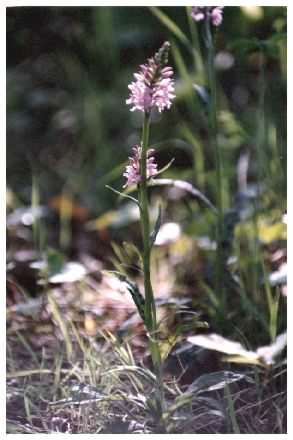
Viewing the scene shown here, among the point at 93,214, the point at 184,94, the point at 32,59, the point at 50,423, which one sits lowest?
the point at 50,423

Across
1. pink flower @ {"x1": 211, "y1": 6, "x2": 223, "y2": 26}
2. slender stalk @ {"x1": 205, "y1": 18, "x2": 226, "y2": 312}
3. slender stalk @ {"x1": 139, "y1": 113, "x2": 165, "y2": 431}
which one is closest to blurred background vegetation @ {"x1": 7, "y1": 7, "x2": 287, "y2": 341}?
slender stalk @ {"x1": 205, "y1": 18, "x2": 226, "y2": 312}

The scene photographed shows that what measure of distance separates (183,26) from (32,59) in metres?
0.43

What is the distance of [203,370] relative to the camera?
115 centimetres

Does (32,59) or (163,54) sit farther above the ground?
(32,59)

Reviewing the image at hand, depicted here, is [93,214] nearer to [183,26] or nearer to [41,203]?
[41,203]

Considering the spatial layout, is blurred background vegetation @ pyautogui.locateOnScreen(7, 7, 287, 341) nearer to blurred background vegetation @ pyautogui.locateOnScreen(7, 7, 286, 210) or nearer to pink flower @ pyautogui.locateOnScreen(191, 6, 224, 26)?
blurred background vegetation @ pyautogui.locateOnScreen(7, 7, 286, 210)

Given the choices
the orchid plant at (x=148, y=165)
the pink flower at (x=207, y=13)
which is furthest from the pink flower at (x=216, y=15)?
the orchid plant at (x=148, y=165)

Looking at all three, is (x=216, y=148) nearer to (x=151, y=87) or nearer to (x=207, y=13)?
(x=207, y=13)

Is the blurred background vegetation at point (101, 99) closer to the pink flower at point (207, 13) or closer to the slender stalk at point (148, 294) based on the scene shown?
the pink flower at point (207, 13)

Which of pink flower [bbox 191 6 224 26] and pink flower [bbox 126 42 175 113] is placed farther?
pink flower [bbox 191 6 224 26]

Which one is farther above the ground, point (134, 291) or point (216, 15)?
point (216, 15)

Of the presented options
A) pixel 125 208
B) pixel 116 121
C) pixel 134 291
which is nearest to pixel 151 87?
pixel 134 291
